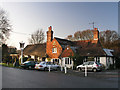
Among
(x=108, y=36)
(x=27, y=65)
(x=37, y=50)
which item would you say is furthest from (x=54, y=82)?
(x=108, y=36)

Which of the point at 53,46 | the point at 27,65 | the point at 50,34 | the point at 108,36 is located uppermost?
the point at 108,36

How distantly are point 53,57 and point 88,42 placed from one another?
9.72 m

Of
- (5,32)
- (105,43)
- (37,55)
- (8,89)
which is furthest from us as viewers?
(105,43)

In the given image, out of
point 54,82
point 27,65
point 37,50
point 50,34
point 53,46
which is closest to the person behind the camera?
point 54,82

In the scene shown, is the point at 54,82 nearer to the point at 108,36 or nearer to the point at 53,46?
the point at 53,46

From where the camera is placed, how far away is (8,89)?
352 inches

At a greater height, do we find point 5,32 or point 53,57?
point 5,32

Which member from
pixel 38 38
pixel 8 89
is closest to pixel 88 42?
pixel 38 38

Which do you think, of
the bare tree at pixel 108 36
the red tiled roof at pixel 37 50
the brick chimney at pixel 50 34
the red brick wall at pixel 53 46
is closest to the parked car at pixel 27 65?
the red brick wall at pixel 53 46

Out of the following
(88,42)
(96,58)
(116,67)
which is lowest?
(116,67)

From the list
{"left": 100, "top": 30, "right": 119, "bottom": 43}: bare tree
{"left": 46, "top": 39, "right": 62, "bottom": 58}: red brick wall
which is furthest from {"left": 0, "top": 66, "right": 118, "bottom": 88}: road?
{"left": 100, "top": 30, "right": 119, "bottom": 43}: bare tree

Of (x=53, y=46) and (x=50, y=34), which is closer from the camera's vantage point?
(x=53, y=46)

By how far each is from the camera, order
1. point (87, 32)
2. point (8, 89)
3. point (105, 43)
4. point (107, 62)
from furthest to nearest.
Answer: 1. point (87, 32)
2. point (105, 43)
3. point (107, 62)
4. point (8, 89)

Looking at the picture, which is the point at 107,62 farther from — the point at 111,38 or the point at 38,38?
the point at 38,38
